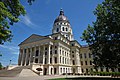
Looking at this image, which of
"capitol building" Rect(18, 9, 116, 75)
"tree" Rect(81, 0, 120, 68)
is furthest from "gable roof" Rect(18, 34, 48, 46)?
"tree" Rect(81, 0, 120, 68)

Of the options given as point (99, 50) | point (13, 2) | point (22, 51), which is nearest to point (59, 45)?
point (22, 51)

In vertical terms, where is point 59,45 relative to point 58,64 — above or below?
above

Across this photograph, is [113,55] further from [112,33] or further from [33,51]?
[33,51]

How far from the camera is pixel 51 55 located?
158 feet

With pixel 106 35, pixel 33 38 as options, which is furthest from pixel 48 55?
pixel 106 35

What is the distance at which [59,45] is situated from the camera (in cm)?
4850

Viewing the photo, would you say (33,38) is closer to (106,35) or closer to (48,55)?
(48,55)

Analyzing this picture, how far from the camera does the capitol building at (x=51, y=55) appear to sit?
1773 inches

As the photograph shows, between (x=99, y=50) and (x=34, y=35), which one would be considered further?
(x=34, y=35)

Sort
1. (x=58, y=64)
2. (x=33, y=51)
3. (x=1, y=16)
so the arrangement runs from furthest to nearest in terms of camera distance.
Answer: (x=33, y=51), (x=58, y=64), (x=1, y=16)

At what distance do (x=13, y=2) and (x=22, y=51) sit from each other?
175 ft

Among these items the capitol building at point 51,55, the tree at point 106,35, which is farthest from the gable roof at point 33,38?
the tree at point 106,35

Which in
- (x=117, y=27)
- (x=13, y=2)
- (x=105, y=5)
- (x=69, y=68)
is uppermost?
(x=105, y=5)

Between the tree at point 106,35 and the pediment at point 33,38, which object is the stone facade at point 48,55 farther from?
the tree at point 106,35
